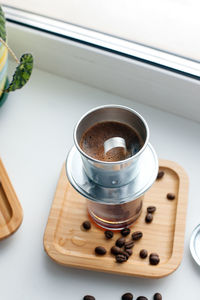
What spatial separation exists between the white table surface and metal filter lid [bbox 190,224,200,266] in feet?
0.05

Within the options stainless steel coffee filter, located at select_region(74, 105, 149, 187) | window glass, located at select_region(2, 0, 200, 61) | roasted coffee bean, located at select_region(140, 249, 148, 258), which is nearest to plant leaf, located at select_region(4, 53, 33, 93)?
stainless steel coffee filter, located at select_region(74, 105, 149, 187)

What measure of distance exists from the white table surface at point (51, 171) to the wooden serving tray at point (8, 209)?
1.0 inches

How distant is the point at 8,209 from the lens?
3.17 ft

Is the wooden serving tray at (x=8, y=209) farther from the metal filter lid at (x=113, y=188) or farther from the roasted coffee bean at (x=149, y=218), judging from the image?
the roasted coffee bean at (x=149, y=218)

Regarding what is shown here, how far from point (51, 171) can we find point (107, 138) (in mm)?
232

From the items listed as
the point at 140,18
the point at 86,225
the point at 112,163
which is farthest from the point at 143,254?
the point at 140,18

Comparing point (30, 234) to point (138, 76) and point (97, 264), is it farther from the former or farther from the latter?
point (138, 76)

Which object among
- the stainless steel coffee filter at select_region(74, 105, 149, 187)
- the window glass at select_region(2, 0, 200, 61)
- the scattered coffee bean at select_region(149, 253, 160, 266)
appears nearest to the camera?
the stainless steel coffee filter at select_region(74, 105, 149, 187)

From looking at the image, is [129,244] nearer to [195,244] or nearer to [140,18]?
[195,244]

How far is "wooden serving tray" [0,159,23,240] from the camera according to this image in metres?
0.94

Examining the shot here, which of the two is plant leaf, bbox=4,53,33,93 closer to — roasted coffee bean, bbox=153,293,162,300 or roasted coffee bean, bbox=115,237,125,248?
roasted coffee bean, bbox=115,237,125,248

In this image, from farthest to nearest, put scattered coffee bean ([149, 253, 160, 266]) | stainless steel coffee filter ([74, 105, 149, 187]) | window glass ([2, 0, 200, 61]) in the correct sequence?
window glass ([2, 0, 200, 61])
scattered coffee bean ([149, 253, 160, 266])
stainless steel coffee filter ([74, 105, 149, 187])

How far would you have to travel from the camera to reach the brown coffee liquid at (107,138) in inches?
32.4

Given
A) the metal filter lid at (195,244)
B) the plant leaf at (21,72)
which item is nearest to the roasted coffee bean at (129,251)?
the metal filter lid at (195,244)
